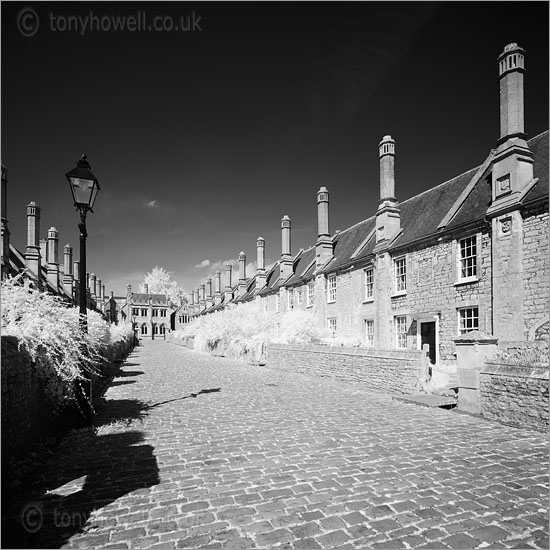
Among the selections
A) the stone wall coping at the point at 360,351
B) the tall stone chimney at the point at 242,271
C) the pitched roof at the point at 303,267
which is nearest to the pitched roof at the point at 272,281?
the pitched roof at the point at 303,267

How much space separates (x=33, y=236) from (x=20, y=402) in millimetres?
29037

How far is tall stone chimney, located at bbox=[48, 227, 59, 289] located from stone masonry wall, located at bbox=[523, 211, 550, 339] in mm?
37460

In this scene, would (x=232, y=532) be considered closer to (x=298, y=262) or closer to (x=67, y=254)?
(x=298, y=262)

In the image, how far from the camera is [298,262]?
37125 millimetres

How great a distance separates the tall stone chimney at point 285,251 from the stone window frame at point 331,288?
29.5ft

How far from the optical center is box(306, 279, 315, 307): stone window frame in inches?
1152

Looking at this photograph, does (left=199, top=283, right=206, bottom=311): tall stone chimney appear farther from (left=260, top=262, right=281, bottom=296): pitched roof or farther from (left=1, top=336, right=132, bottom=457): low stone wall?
(left=1, top=336, right=132, bottom=457): low stone wall

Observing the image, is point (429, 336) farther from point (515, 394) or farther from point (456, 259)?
point (515, 394)

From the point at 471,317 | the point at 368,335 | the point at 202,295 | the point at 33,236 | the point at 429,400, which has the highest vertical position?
the point at 33,236

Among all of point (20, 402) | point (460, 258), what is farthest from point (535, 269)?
point (20, 402)

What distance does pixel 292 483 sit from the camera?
4.86 m

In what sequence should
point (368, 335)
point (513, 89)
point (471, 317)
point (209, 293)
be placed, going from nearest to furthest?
point (513, 89), point (471, 317), point (368, 335), point (209, 293)

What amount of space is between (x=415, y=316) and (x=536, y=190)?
762cm

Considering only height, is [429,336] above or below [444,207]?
below
